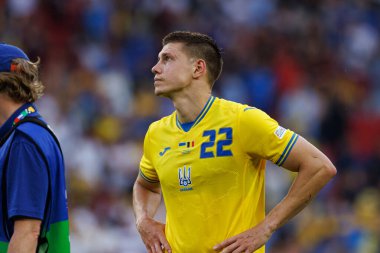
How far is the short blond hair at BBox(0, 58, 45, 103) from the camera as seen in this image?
17.3 ft

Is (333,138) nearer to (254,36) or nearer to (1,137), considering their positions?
(254,36)

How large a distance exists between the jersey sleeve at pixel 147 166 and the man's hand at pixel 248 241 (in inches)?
40.5

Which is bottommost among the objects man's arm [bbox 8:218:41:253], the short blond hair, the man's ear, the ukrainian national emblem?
man's arm [bbox 8:218:41:253]

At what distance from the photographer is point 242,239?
18.6ft

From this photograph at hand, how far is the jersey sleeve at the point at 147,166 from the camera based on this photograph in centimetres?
652

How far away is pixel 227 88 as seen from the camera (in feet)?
48.5

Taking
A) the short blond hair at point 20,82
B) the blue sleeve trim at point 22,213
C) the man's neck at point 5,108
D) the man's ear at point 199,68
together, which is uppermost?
the man's ear at point 199,68

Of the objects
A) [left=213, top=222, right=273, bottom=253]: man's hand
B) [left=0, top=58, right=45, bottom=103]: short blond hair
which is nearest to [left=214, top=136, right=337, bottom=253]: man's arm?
[left=213, top=222, right=273, bottom=253]: man's hand

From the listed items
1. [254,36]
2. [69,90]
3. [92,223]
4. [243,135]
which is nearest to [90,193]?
[92,223]

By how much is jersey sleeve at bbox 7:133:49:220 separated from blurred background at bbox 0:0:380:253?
646cm

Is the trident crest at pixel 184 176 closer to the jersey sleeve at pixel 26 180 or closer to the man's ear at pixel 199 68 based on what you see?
the man's ear at pixel 199 68

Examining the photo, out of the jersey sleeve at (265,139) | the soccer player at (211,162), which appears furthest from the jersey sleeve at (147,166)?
the jersey sleeve at (265,139)

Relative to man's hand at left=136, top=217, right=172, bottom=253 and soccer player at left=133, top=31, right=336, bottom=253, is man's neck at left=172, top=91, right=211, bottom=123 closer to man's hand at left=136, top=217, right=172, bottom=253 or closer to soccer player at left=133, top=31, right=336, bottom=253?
soccer player at left=133, top=31, right=336, bottom=253

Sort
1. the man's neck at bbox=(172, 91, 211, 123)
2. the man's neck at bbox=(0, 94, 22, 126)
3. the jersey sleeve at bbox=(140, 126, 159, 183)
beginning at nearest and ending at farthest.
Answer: the man's neck at bbox=(0, 94, 22, 126) < the man's neck at bbox=(172, 91, 211, 123) < the jersey sleeve at bbox=(140, 126, 159, 183)
